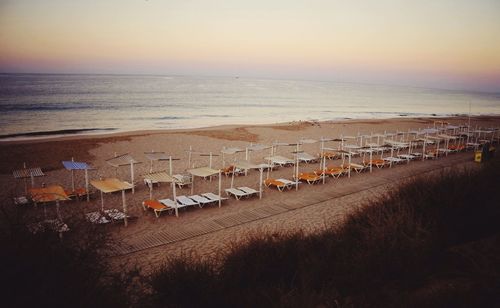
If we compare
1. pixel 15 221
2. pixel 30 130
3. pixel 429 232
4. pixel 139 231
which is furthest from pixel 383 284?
pixel 30 130

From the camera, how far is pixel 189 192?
43.3 feet

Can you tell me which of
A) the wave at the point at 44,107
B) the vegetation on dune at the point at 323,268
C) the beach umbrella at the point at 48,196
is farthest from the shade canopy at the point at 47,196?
the wave at the point at 44,107

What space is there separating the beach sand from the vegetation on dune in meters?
0.78

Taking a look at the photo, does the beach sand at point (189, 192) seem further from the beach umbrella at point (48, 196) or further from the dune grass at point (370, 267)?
the dune grass at point (370, 267)

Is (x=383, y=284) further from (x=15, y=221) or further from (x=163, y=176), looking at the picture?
(x=163, y=176)

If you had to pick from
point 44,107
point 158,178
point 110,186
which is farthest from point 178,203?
point 44,107

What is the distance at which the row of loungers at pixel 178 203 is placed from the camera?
10.6 metres

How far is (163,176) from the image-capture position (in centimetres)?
1074

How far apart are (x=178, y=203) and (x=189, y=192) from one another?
2.10m

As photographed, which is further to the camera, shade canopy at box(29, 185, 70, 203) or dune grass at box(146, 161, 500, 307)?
shade canopy at box(29, 185, 70, 203)

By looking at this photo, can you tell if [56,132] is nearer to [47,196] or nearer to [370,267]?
[47,196]

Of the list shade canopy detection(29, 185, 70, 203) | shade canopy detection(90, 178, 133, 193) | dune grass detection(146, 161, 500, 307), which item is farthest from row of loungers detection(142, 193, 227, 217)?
dune grass detection(146, 161, 500, 307)

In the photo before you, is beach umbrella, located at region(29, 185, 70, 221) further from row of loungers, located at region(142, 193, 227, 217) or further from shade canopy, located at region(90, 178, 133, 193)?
row of loungers, located at region(142, 193, 227, 217)

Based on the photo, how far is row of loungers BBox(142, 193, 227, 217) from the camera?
10617mm
